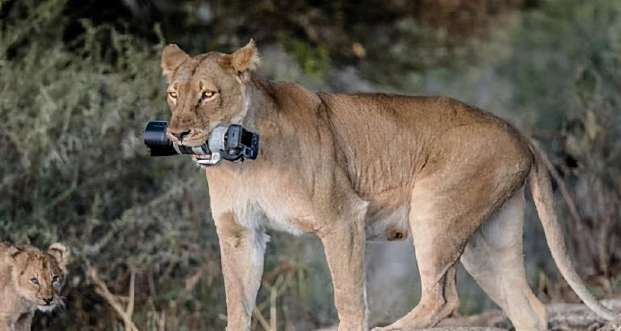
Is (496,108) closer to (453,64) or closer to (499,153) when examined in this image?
(453,64)

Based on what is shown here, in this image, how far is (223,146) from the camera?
753 centimetres

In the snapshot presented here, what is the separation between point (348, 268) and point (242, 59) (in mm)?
1094

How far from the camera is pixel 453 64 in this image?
583 inches

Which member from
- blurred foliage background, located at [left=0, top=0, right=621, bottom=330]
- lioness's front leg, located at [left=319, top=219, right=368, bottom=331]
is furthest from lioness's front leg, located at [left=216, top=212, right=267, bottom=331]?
blurred foliage background, located at [left=0, top=0, right=621, bottom=330]

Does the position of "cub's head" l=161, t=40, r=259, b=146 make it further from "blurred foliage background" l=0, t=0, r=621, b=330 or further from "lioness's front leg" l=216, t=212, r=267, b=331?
"blurred foliage background" l=0, t=0, r=621, b=330

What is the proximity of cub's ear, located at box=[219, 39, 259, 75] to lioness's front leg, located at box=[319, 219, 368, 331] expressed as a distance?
2.78ft

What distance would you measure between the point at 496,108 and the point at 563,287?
4817 millimetres

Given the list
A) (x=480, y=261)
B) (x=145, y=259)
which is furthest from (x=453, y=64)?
(x=480, y=261)

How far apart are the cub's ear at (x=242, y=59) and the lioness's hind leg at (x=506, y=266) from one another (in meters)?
1.65

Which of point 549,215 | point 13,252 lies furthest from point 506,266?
point 13,252

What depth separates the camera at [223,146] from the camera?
754cm

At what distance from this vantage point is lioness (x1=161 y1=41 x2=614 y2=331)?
25.7 ft

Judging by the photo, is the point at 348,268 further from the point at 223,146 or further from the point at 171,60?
the point at 171,60

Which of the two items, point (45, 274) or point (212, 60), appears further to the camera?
point (45, 274)
